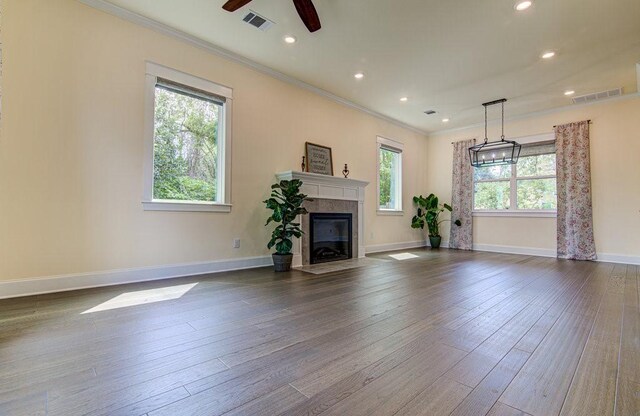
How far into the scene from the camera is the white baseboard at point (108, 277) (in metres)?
2.80

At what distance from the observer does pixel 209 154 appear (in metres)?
4.11

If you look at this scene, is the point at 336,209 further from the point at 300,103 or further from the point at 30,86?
the point at 30,86

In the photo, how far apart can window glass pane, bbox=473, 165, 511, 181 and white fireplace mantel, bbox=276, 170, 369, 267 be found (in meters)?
3.21

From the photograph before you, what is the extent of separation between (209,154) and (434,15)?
327 cm

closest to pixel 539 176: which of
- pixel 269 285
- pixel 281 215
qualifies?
pixel 281 215

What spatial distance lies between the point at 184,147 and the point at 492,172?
259 inches

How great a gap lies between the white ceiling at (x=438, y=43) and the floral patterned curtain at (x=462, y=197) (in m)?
1.87

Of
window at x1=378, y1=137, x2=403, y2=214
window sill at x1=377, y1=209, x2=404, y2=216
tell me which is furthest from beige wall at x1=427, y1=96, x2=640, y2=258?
window at x1=378, y1=137, x2=403, y2=214

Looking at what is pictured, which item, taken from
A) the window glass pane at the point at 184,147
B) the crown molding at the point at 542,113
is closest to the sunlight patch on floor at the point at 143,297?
the window glass pane at the point at 184,147

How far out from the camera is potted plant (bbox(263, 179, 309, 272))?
422 cm

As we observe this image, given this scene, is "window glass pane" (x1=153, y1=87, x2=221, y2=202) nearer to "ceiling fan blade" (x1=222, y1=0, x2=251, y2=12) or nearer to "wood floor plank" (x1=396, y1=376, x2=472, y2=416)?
"ceiling fan blade" (x1=222, y1=0, x2=251, y2=12)

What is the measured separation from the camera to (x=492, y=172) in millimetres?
6871

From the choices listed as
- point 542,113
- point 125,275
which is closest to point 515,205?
point 542,113

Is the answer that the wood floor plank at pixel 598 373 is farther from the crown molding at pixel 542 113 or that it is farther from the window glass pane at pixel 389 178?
the crown molding at pixel 542 113
